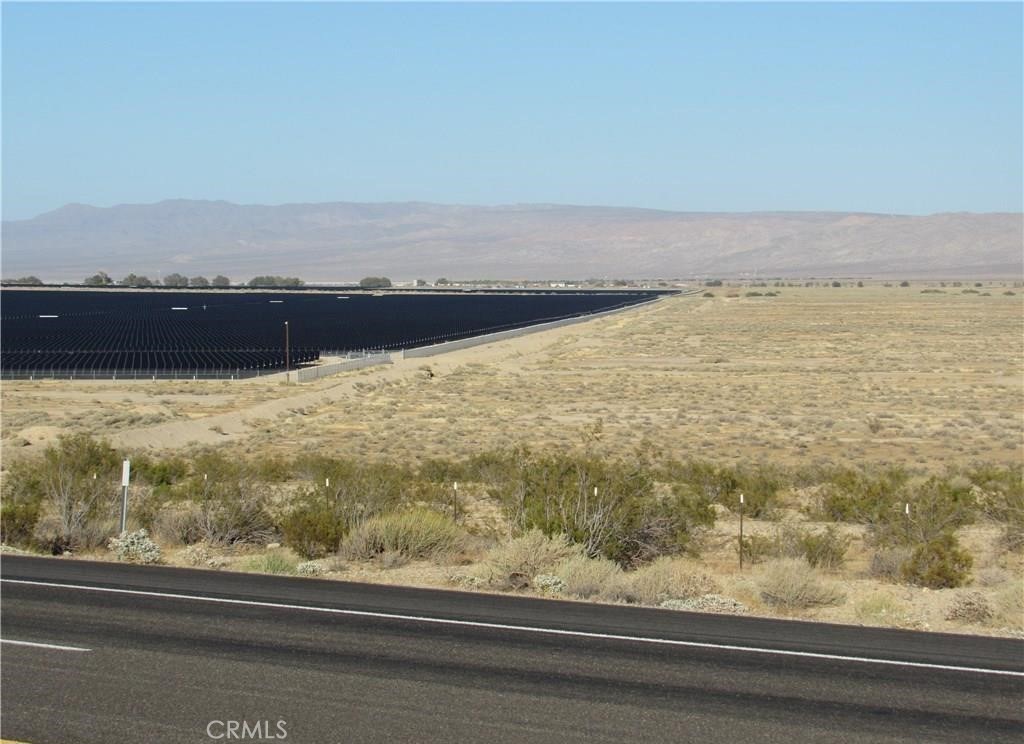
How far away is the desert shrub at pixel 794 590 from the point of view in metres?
12.8

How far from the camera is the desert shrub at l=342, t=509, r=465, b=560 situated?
49.2ft

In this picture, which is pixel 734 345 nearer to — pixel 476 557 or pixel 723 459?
pixel 723 459

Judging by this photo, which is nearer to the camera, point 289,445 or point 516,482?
point 516,482

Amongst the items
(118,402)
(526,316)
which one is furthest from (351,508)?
(526,316)

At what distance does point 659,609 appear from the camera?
37.8 ft

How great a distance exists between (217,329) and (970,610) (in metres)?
95.8

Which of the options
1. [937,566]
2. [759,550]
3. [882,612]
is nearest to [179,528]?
[759,550]

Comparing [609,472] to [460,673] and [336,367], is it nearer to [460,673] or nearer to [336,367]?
[460,673]

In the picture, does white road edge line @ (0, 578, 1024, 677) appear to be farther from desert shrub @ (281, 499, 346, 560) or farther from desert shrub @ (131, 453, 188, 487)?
desert shrub @ (131, 453, 188, 487)

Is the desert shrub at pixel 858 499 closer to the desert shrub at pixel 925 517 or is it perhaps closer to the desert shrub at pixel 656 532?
the desert shrub at pixel 925 517

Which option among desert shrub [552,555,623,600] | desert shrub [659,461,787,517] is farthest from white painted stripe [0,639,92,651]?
desert shrub [659,461,787,517]

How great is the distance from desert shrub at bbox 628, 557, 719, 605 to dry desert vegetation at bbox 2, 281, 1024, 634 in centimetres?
3

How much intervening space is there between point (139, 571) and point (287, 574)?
1503 mm

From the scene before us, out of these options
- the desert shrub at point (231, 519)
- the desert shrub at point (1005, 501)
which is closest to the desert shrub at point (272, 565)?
the desert shrub at point (231, 519)
